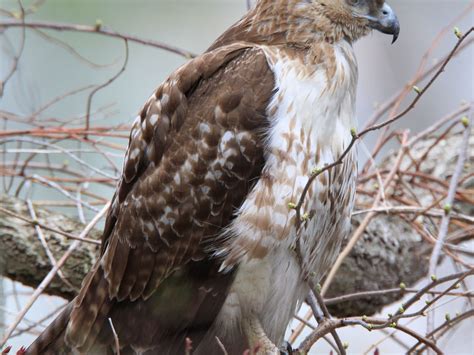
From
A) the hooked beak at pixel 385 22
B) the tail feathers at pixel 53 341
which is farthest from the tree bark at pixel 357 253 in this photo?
the hooked beak at pixel 385 22

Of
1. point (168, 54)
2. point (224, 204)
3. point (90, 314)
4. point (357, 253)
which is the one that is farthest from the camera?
point (168, 54)

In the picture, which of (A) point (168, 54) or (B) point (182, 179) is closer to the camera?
(B) point (182, 179)

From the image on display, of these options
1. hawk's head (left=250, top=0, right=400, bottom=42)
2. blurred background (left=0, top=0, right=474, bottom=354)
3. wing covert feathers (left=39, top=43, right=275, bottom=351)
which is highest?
hawk's head (left=250, top=0, right=400, bottom=42)

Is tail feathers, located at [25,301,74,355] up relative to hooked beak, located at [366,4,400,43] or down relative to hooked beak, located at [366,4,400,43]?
down

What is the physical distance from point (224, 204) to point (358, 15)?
2.80 ft

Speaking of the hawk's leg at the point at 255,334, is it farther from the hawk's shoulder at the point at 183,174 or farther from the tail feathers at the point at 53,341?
the tail feathers at the point at 53,341

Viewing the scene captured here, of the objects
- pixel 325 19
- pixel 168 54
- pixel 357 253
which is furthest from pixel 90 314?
pixel 168 54

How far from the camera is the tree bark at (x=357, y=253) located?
3736 millimetres

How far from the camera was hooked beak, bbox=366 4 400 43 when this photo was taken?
3.32 m

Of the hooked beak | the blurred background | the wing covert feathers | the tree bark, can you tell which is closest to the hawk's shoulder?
the wing covert feathers

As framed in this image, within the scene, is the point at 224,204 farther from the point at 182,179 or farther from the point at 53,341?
the point at 53,341

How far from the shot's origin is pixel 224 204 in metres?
3.02

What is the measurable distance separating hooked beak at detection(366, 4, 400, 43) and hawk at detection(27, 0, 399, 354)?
191 mm

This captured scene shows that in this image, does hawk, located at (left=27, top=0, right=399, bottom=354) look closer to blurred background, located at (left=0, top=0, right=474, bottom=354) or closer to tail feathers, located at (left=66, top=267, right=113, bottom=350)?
tail feathers, located at (left=66, top=267, right=113, bottom=350)
